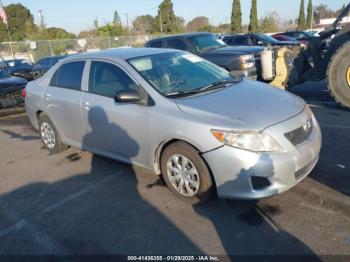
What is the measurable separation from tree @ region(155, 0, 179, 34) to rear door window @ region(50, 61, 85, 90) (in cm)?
4658

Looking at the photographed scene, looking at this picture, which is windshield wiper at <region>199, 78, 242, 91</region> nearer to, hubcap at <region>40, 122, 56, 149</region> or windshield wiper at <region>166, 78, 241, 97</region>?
windshield wiper at <region>166, 78, 241, 97</region>

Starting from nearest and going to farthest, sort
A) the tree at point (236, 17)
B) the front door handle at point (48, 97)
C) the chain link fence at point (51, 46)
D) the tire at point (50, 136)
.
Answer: the front door handle at point (48, 97) → the tire at point (50, 136) → the chain link fence at point (51, 46) → the tree at point (236, 17)

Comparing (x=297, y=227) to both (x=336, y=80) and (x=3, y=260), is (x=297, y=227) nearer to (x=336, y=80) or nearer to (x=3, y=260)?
(x=3, y=260)

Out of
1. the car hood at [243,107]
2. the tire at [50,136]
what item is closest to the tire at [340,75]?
the car hood at [243,107]

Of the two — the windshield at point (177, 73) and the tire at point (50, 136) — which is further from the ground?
the windshield at point (177, 73)

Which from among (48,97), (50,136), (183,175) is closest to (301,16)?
(50,136)

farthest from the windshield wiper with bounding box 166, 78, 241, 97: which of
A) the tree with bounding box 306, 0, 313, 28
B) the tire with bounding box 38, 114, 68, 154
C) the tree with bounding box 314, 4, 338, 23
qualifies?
the tree with bounding box 314, 4, 338, 23

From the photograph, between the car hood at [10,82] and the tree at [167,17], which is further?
the tree at [167,17]

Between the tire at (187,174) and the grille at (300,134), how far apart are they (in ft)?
2.91

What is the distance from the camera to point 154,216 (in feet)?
12.5

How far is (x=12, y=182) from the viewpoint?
204 inches

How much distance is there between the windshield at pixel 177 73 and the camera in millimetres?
4289

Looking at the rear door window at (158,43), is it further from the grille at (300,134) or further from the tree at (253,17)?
the tree at (253,17)

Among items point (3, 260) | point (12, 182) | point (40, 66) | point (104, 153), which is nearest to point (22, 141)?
point (12, 182)
